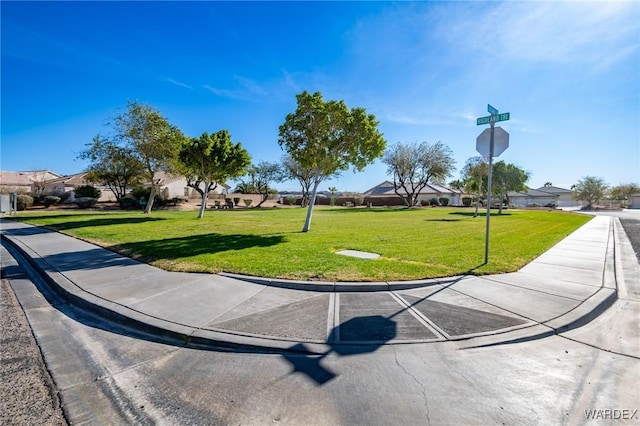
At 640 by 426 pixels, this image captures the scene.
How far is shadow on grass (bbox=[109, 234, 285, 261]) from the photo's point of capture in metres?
7.61

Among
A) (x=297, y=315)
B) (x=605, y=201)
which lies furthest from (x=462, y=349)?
(x=605, y=201)

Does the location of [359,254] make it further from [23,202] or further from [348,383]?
[23,202]

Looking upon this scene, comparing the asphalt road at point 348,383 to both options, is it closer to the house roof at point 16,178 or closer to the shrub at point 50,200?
the shrub at point 50,200

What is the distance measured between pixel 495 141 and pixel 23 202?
37.0 metres

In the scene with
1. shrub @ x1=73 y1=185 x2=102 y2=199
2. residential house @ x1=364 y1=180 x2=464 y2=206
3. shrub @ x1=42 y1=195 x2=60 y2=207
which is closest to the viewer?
shrub @ x1=42 y1=195 x2=60 y2=207

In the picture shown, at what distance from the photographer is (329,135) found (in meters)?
11.7

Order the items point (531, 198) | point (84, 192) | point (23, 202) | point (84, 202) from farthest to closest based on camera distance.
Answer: point (531, 198), point (84, 192), point (84, 202), point (23, 202)

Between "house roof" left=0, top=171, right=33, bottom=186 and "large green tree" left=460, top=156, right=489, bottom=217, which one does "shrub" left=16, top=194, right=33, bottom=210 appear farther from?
"large green tree" left=460, top=156, right=489, bottom=217

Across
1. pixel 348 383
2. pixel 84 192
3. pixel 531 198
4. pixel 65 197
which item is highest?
pixel 531 198

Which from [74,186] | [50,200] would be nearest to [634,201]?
[50,200]

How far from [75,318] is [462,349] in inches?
199

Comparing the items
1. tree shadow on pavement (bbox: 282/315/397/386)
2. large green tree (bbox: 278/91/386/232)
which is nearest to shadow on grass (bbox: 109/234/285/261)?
large green tree (bbox: 278/91/386/232)

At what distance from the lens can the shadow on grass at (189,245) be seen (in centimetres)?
761

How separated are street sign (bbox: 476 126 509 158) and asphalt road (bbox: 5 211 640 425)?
4.29m
